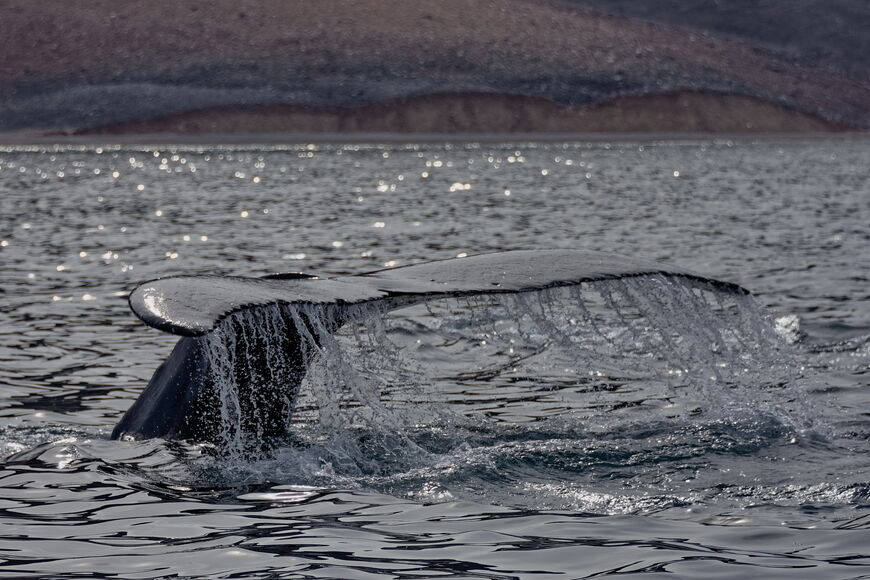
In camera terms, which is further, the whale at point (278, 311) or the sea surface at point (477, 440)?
the sea surface at point (477, 440)

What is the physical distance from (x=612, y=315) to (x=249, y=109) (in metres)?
72.3

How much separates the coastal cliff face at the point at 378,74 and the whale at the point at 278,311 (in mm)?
75751

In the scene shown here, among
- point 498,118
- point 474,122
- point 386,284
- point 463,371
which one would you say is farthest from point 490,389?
point 498,118

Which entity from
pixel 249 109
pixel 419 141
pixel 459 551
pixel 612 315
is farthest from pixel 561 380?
pixel 249 109

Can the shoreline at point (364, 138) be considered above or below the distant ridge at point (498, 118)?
below

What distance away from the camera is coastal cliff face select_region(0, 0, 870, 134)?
277 feet

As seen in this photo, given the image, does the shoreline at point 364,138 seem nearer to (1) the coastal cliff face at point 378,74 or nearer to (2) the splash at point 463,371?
(1) the coastal cliff face at point 378,74

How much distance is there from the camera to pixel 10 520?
21.5 ft

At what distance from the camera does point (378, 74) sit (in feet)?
294

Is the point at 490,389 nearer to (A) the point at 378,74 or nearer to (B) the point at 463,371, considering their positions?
(B) the point at 463,371

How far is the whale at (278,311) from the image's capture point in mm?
5809

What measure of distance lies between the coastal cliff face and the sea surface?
63163mm

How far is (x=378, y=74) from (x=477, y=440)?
8273 centimetres

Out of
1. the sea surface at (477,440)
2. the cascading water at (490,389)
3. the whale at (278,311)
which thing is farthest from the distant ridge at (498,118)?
the whale at (278,311)
